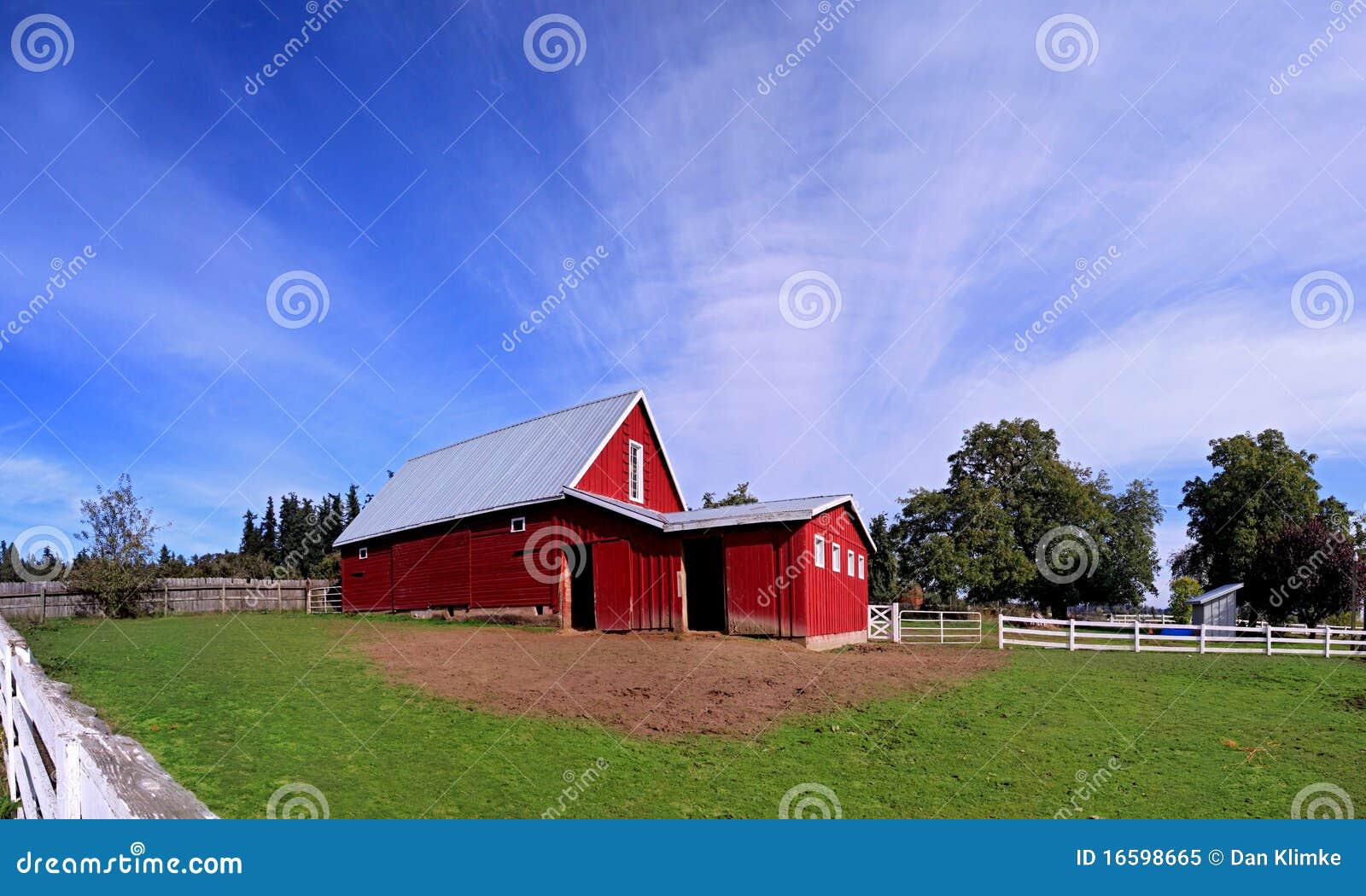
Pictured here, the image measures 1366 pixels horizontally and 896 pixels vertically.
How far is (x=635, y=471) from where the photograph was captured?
2948 cm

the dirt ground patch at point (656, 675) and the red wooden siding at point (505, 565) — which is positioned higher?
the red wooden siding at point (505, 565)

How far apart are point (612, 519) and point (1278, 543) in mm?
30634

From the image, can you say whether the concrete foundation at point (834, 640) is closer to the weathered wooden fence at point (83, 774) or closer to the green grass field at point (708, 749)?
the green grass field at point (708, 749)

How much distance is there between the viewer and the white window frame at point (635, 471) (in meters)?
28.9

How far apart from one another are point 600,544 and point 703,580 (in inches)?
169

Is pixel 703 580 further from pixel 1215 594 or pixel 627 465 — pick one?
pixel 1215 594

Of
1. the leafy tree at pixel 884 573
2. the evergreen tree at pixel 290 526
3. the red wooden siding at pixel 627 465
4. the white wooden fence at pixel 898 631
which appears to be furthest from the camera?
the evergreen tree at pixel 290 526

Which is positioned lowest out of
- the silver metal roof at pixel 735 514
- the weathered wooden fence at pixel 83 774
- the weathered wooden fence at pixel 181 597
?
the weathered wooden fence at pixel 181 597

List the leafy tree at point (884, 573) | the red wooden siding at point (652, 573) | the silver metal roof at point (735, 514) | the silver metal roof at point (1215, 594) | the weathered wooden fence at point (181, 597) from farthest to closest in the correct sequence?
the leafy tree at point (884, 573) → the silver metal roof at point (1215, 594) → the weathered wooden fence at point (181, 597) → the red wooden siding at point (652, 573) → the silver metal roof at point (735, 514)

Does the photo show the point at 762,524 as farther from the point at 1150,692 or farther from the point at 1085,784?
the point at 1085,784

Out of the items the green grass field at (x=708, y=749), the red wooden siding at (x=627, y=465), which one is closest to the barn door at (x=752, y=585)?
the green grass field at (x=708, y=749)

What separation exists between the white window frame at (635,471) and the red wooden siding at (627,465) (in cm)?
10

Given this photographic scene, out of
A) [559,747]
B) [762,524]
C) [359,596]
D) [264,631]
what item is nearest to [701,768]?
[559,747]

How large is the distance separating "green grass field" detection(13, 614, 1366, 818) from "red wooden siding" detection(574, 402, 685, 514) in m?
11.6
